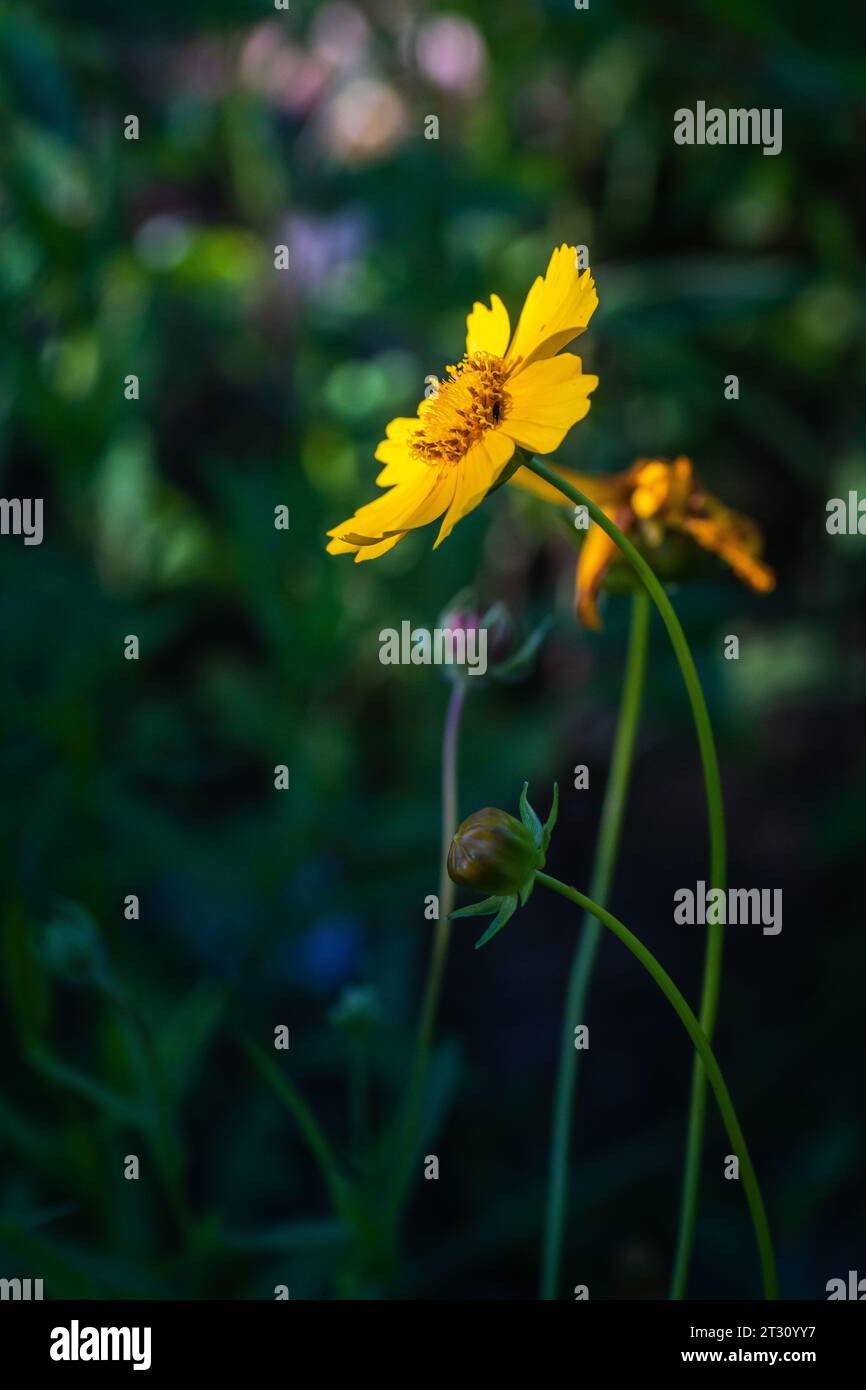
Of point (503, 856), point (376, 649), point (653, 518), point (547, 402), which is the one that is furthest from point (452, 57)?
point (503, 856)

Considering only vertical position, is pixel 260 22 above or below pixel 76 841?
above

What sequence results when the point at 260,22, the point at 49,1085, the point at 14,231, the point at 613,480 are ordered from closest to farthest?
1. the point at 613,480
2. the point at 49,1085
3. the point at 14,231
4. the point at 260,22

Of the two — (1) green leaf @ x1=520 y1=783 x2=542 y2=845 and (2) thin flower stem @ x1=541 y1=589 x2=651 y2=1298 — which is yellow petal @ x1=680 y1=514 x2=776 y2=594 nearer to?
(2) thin flower stem @ x1=541 y1=589 x2=651 y2=1298

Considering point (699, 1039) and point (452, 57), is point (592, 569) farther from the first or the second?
point (452, 57)

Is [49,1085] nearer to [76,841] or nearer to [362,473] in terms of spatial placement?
[76,841]

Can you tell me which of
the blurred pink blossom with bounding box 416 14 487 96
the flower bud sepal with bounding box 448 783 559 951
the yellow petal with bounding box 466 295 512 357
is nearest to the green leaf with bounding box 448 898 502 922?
the flower bud sepal with bounding box 448 783 559 951

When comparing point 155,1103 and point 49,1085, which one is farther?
point 49,1085
